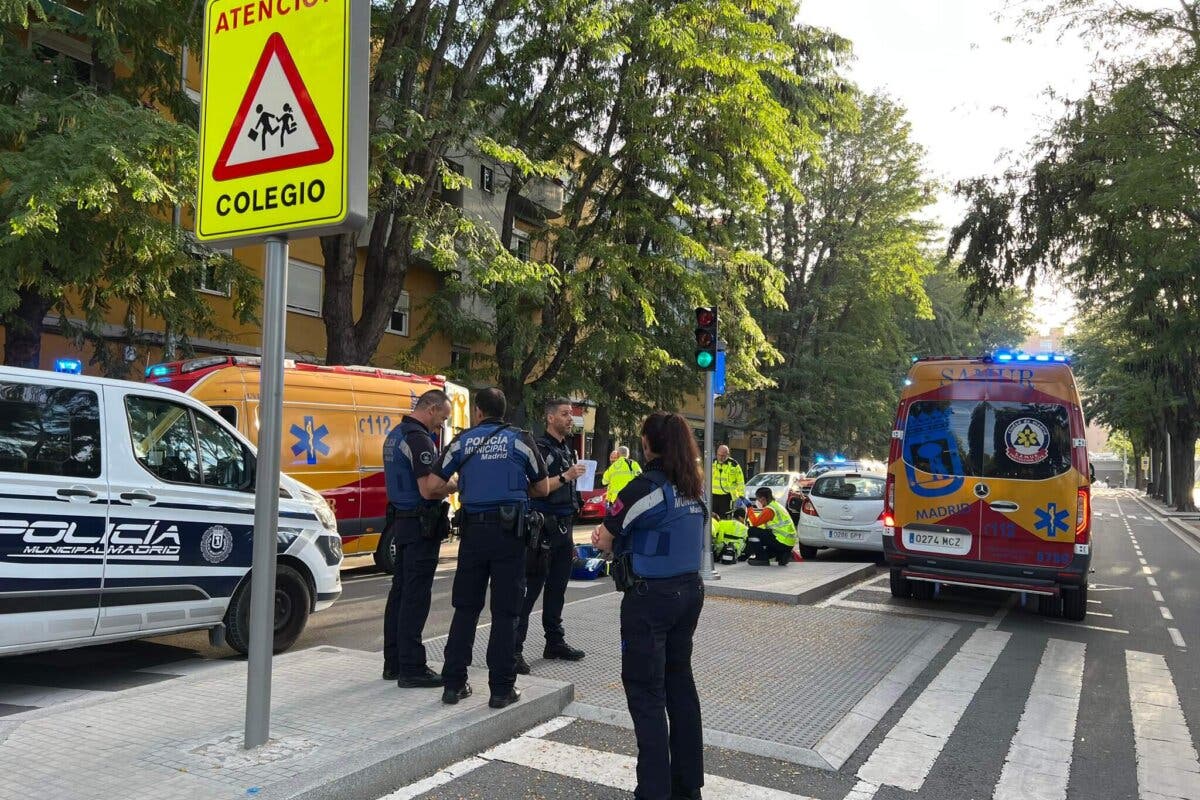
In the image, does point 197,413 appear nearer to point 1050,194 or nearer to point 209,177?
point 209,177

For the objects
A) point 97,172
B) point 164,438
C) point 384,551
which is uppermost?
point 97,172

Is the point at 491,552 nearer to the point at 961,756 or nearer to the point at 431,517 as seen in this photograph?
the point at 431,517

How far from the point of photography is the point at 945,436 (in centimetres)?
941

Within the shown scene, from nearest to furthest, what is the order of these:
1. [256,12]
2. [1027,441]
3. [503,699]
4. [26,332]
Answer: [256,12] → [503,699] → [1027,441] → [26,332]

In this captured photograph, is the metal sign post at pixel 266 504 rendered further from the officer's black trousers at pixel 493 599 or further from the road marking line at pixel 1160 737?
the road marking line at pixel 1160 737

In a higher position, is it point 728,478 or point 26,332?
point 26,332

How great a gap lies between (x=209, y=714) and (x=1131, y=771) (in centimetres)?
490

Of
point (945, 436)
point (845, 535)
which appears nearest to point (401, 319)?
point (845, 535)

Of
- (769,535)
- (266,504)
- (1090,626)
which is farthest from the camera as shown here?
(769,535)

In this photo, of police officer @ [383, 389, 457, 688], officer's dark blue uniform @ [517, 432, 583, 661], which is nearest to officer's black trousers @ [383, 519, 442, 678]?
police officer @ [383, 389, 457, 688]

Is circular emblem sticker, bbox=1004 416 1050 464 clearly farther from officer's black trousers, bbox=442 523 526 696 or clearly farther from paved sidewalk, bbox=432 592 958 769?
officer's black trousers, bbox=442 523 526 696

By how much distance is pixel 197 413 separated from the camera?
627cm

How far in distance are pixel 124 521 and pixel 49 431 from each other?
701mm

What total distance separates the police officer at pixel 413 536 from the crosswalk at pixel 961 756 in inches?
34.9
